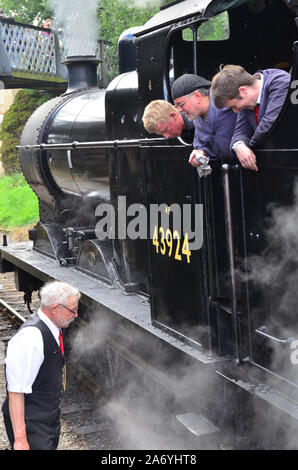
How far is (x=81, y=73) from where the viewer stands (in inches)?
265

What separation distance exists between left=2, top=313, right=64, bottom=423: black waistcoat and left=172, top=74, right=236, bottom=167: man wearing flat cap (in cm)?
108

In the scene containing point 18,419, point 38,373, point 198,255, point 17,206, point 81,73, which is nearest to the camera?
point 18,419

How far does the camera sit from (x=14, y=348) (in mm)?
2998

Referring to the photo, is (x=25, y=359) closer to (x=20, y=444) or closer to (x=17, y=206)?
(x=20, y=444)

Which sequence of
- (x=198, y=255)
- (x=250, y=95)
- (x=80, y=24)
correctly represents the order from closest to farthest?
(x=250, y=95), (x=198, y=255), (x=80, y=24)

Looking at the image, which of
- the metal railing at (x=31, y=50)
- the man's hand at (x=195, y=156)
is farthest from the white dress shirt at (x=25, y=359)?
the metal railing at (x=31, y=50)

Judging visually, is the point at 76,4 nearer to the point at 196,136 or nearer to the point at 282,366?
the point at 196,136

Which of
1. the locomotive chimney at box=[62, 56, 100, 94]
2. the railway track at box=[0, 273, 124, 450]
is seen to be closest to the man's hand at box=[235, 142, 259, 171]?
the railway track at box=[0, 273, 124, 450]

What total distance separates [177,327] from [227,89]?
55.2 inches

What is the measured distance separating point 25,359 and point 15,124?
20.7 m

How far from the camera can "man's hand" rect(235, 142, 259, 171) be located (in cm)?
267

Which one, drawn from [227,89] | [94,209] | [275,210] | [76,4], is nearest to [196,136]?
[227,89]

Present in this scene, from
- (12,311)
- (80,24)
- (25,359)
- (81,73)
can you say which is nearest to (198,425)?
(25,359)

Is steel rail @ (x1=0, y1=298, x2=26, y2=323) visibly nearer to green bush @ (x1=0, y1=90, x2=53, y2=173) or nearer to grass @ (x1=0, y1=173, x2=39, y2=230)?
grass @ (x1=0, y1=173, x2=39, y2=230)
